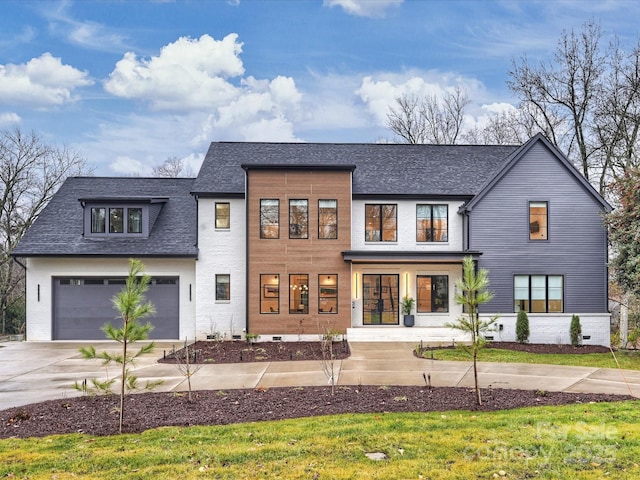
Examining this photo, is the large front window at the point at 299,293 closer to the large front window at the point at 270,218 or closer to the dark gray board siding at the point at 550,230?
the large front window at the point at 270,218

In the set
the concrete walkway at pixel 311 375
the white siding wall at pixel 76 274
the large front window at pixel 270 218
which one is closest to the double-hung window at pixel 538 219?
the concrete walkway at pixel 311 375

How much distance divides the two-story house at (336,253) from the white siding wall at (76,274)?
0.04 m

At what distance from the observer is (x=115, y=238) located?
20062mm

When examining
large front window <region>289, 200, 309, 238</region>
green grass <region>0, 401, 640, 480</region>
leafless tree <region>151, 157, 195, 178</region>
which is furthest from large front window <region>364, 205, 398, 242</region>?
leafless tree <region>151, 157, 195, 178</region>

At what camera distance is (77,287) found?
1947 centimetres

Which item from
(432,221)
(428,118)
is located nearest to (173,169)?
(428,118)

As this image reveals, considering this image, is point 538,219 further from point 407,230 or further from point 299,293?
point 299,293

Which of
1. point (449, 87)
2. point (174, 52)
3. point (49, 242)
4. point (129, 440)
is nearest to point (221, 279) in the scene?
point (49, 242)

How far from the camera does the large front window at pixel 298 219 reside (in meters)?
18.9

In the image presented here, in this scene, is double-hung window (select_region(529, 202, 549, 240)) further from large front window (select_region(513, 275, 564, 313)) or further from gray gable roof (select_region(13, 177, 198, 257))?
gray gable roof (select_region(13, 177, 198, 257))

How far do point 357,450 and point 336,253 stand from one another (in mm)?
12942

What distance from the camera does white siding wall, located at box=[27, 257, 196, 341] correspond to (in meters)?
19.2

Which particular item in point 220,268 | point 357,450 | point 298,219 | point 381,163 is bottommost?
point 357,450

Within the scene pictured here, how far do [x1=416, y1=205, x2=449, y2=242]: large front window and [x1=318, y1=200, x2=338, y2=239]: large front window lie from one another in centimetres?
Result: 368
